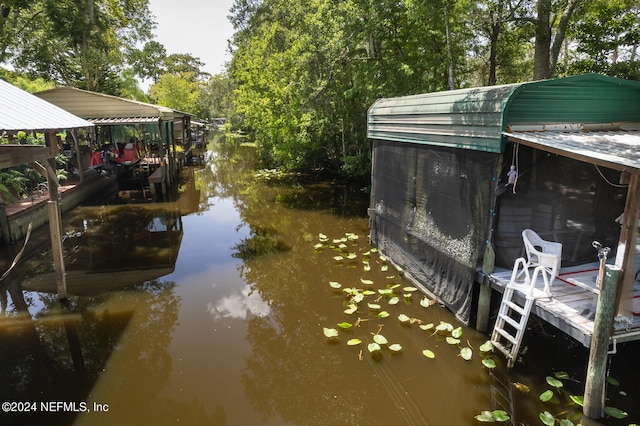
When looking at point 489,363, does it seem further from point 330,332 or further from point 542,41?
point 542,41

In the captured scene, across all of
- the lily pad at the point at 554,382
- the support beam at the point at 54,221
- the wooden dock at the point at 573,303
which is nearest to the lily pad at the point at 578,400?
the lily pad at the point at 554,382

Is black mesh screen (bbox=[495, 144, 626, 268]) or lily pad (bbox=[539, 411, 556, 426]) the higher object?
black mesh screen (bbox=[495, 144, 626, 268])

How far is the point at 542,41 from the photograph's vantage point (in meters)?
11.0

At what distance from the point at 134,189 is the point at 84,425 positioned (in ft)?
47.1

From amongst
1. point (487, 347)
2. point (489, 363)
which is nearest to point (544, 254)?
point (487, 347)

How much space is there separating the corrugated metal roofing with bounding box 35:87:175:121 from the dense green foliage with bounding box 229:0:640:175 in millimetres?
6451

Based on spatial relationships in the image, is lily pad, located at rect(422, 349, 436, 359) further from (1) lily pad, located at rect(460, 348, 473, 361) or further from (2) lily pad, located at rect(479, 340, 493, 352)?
(2) lily pad, located at rect(479, 340, 493, 352)

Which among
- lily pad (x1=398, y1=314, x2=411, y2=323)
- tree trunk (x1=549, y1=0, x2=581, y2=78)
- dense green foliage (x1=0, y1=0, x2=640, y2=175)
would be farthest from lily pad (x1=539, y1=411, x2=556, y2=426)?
tree trunk (x1=549, y1=0, x2=581, y2=78)

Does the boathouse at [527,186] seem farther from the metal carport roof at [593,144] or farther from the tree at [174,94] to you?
the tree at [174,94]

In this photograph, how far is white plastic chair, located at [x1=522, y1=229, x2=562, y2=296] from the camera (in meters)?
4.97

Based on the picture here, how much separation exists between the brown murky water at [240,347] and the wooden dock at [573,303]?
2.82ft

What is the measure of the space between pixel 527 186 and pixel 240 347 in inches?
193

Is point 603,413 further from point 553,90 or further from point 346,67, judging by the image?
point 346,67

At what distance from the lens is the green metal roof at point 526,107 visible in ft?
16.4
